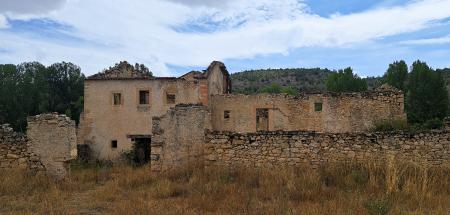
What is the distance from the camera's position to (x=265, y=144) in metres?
11.7

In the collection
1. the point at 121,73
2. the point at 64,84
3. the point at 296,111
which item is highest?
the point at 64,84

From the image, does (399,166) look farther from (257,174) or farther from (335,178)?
(257,174)

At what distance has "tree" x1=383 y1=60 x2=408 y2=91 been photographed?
45.4 meters

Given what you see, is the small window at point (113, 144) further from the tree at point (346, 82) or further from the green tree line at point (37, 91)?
the tree at point (346, 82)

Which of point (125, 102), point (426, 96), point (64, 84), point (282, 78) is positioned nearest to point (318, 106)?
point (125, 102)

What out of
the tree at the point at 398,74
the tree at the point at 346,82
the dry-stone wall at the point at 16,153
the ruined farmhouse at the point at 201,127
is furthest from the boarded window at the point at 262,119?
the tree at the point at 398,74

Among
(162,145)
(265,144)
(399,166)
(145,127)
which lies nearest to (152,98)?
(145,127)

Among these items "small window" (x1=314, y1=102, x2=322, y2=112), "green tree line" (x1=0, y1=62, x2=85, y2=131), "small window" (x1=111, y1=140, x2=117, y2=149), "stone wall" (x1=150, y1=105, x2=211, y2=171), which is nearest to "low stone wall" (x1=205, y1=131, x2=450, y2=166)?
"stone wall" (x1=150, y1=105, x2=211, y2=171)

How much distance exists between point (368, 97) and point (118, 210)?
17.2m

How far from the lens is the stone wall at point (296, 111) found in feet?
73.4

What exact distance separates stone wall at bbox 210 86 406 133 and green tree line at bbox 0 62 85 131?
2369cm

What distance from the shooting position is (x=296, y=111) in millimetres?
23453

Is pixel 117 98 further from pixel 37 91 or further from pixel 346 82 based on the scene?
pixel 346 82

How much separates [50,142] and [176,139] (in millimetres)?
3455
